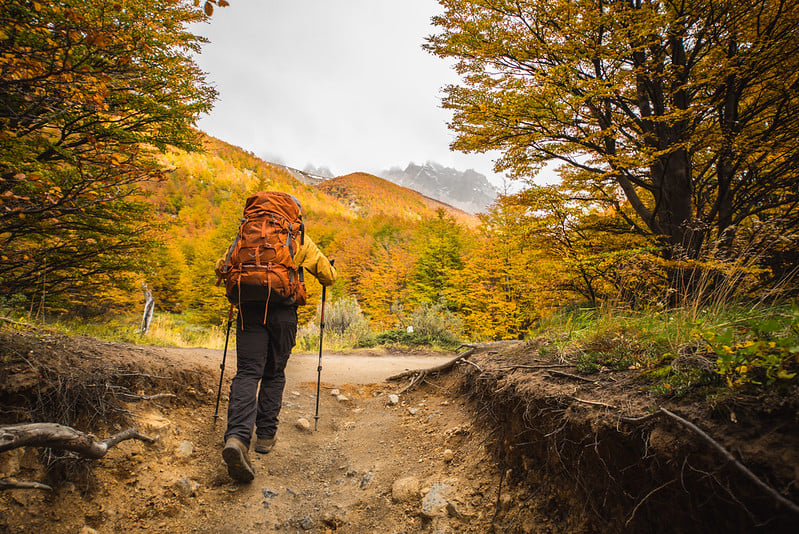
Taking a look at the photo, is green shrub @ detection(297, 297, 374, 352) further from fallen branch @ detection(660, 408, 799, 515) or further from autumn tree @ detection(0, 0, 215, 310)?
fallen branch @ detection(660, 408, 799, 515)

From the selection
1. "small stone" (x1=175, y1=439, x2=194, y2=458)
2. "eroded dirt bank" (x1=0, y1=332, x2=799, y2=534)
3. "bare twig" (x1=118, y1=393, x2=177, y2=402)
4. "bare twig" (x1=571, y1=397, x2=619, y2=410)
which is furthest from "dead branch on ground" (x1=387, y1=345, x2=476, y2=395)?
"bare twig" (x1=118, y1=393, x2=177, y2=402)

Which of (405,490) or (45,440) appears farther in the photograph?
(405,490)

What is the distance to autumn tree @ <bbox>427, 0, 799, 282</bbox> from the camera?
479 centimetres

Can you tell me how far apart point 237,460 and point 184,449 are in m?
0.66

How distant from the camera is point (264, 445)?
3289 mm

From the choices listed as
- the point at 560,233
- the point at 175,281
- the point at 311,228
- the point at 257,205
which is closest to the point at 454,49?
the point at 560,233

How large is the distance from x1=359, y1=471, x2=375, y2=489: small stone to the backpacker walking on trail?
917mm

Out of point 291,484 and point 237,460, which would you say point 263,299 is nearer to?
point 237,460

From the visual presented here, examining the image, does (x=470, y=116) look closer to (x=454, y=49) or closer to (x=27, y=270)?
(x=454, y=49)

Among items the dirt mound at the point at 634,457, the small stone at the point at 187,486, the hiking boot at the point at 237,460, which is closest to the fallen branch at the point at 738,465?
the dirt mound at the point at 634,457

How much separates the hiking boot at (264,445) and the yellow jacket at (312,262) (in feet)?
5.36

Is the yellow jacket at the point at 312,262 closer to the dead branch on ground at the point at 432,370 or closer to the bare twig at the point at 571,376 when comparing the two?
the dead branch on ground at the point at 432,370

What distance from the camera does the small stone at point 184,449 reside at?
9.32 feet

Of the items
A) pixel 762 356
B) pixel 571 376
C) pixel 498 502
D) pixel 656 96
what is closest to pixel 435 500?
pixel 498 502
